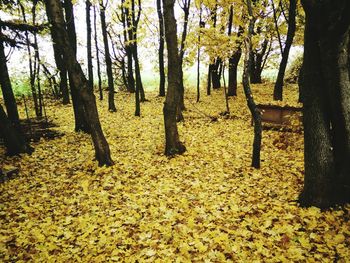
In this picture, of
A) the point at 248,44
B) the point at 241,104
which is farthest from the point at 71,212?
the point at 241,104

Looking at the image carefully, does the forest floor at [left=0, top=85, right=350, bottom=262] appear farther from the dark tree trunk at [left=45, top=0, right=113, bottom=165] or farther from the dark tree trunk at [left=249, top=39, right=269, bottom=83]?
Answer: the dark tree trunk at [left=249, top=39, right=269, bottom=83]

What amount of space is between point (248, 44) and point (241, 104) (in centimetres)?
1038

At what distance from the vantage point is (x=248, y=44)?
22.5 ft

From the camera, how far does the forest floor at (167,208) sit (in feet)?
14.7

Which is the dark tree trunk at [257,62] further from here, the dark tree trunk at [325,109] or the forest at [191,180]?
the dark tree trunk at [325,109]

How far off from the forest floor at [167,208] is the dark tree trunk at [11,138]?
0.41m

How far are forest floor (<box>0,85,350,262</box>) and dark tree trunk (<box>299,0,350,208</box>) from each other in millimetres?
437

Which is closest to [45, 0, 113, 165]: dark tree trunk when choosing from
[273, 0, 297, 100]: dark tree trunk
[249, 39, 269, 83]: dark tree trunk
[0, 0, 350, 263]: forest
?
[0, 0, 350, 263]: forest

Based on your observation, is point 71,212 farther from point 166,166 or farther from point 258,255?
point 258,255

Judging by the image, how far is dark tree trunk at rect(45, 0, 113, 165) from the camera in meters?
6.97

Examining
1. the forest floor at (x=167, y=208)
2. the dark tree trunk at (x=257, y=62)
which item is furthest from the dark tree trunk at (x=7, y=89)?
the dark tree trunk at (x=257, y=62)

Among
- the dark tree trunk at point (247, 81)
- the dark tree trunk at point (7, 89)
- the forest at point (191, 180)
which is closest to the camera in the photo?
the forest at point (191, 180)

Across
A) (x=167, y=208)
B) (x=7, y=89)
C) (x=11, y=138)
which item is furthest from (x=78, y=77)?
(x=167, y=208)

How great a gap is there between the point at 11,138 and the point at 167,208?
700 centimetres
